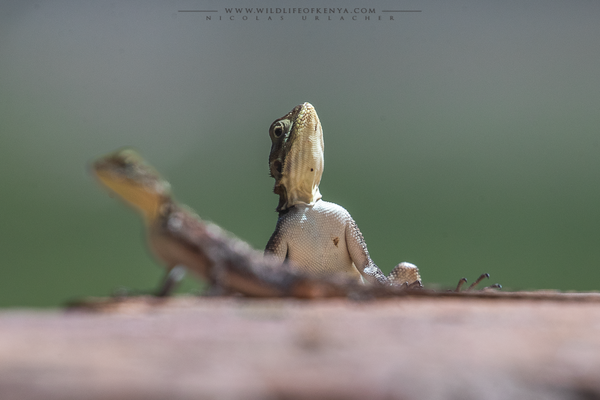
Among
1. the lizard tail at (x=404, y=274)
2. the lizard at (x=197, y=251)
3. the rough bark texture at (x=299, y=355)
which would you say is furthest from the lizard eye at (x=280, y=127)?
the rough bark texture at (x=299, y=355)

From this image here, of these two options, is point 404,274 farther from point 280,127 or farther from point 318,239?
point 280,127

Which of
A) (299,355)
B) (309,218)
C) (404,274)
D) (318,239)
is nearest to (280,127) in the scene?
(309,218)

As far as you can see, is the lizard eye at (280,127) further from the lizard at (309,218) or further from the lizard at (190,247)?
the lizard at (190,247)

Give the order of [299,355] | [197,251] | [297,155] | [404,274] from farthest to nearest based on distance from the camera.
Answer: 1. [404,274]
2. [297,155]
3. [197,251]
4. [299,355]

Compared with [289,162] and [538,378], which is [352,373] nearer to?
[538,378]

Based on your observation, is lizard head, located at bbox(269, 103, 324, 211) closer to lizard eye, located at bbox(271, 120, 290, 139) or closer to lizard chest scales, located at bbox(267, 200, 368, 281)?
lizard eye, located at bbox(271, 120, 290, 139)

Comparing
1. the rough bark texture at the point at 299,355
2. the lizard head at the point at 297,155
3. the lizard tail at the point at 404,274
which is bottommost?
the rough bark texture at the point at 299,355

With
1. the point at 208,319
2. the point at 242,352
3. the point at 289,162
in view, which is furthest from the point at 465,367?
the point at 289,162
